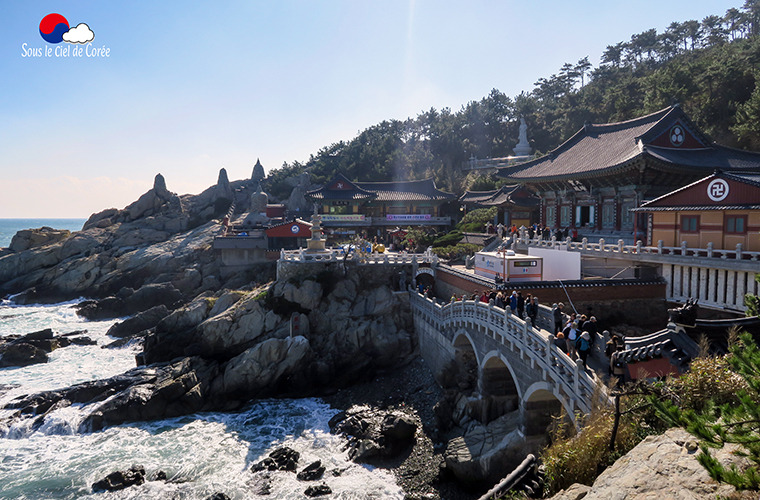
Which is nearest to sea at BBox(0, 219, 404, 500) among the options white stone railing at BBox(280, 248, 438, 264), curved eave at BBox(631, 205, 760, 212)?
white stone railing at BBox(280, 248, 438, 264)

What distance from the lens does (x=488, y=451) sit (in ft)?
59.4

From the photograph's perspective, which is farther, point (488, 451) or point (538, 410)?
point (488, 451)

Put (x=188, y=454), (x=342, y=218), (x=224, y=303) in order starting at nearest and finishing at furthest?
1. (x=188, y=454)
2. (x=224, y=303)
3. (x=342, y=218)

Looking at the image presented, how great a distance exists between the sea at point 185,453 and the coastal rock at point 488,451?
2679 mm

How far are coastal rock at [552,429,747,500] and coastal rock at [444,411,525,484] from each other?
855cm

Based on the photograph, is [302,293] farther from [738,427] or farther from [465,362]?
[738,427]

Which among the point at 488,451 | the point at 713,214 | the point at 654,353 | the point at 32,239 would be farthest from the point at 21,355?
the point at 713,214

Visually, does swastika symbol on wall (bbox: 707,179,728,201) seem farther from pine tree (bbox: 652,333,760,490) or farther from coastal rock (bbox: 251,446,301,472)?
coastal rock (bbox: 251,446,301,472)

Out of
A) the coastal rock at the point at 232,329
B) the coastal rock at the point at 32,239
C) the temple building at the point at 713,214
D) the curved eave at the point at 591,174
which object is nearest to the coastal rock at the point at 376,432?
the coastal rock at the point at 232,329

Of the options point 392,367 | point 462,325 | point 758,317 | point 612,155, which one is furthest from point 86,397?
point 612,155

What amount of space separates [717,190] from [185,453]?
27.8m

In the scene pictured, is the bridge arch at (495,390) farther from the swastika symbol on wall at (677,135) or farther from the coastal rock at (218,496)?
the swastika symbol on wall at (677,135)

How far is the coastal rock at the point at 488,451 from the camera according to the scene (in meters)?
17.5

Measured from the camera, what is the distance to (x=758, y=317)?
12.3 metres
